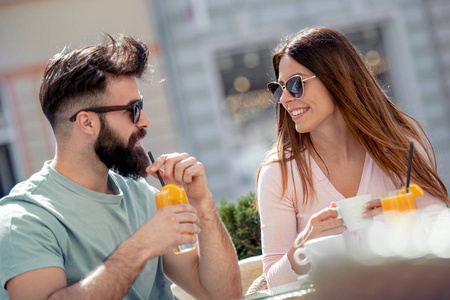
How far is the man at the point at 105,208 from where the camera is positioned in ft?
5.51

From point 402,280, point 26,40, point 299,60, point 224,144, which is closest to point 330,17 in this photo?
point 224,144

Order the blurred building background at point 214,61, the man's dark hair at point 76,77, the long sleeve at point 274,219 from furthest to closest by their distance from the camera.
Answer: the blurred building background at point 214,61 < the long sleeve at point 274,219 < the man's dark hair at point 76,77

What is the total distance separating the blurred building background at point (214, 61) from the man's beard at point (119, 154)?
5.33m

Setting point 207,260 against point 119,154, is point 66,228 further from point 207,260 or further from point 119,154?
point 207,260

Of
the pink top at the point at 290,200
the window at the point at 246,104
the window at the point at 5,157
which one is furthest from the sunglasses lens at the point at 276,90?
the window at the point at 5,157

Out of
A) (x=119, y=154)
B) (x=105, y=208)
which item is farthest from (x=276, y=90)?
(x=105, y=208)

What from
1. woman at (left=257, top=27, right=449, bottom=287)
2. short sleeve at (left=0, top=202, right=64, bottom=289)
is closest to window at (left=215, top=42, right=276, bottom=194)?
woman at (left=257, top=27, right=449, bottom=287)

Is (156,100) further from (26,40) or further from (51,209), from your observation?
(51,209)

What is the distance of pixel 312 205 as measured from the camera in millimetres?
2420

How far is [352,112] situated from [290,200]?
49 cm

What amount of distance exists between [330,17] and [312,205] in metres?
6.34

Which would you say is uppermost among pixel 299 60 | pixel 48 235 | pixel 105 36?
pixel 105 36

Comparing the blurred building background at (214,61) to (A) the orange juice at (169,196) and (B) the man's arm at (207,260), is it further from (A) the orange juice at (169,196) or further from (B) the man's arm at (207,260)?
(A) the orange juice at (169,196)

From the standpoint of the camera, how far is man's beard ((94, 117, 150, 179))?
2.11 meters
